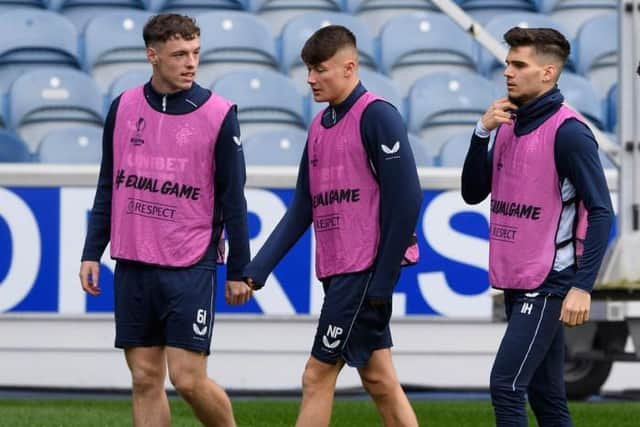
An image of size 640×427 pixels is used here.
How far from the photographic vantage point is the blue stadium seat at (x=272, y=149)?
12391 millimetres

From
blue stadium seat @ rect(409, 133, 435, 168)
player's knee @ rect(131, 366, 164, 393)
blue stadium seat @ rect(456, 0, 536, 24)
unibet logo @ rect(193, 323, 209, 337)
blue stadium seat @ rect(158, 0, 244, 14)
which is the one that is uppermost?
blue stadium seat @ rect(456, 0, 536, 24)

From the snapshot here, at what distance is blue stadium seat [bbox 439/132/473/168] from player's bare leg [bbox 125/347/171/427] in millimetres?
6594

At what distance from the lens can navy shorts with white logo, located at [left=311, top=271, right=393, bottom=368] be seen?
18.8 feet

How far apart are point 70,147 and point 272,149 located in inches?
59.7

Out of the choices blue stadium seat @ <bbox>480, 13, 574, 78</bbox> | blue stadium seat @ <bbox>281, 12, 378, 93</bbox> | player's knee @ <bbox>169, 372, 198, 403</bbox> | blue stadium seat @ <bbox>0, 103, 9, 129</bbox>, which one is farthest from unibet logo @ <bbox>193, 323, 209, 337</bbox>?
blue stadium seat @ <bbox>480, 13, 574, 78</bbox>

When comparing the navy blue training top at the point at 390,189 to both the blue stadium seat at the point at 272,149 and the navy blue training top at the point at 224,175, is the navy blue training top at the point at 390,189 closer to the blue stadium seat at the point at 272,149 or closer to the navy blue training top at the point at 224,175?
the navy blue training top at the point at 224,175

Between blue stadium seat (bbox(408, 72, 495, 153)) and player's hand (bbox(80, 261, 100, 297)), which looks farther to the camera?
blue stadium seat (bbox(408, 72, 495, 153))

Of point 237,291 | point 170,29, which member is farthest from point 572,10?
point 237,291

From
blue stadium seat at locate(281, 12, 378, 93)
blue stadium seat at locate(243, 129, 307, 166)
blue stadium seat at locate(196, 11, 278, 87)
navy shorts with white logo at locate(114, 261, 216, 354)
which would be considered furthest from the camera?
blue stadium seat at locate(281, 12, 378, 93)

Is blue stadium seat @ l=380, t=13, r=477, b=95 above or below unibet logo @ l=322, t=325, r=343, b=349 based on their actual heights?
above

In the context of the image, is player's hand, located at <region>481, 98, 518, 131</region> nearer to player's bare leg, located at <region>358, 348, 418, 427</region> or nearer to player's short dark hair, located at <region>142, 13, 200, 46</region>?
player's bare leg, located at <region>358, 348, 418, 427</region>

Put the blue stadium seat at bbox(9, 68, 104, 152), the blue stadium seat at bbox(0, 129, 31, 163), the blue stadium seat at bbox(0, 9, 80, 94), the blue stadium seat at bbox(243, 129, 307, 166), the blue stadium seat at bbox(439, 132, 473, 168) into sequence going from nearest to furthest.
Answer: the blue stadium seat at bbox(0, 129, 31, 163)
the blue stadium seat at bbox(243, 129, 307, 166)
the blue stadium seat at bbox(439, 132, 473, 168)
the blue stadium seat at bbox(9, 68, 104, 152)
the blue stadium seat at bbox(0, 9, 80, 94)

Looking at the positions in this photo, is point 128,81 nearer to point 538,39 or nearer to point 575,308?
point 538,39

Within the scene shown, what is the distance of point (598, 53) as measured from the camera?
13.9 meters
